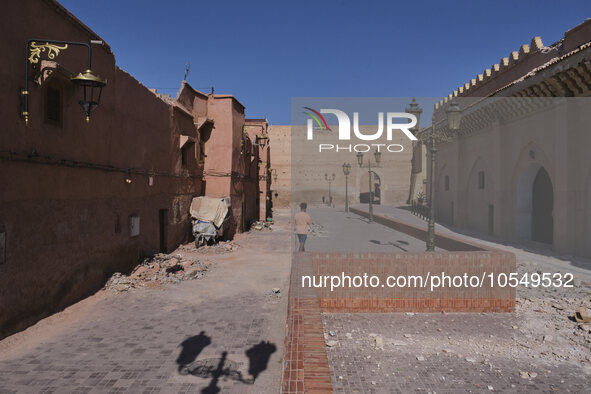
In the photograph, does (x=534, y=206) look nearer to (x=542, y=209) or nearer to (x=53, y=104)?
(x=542, y=209)

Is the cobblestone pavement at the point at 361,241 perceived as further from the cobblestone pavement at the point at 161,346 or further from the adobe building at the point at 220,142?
the adobe building at the point at 220,142

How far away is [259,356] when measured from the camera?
19.5 feet

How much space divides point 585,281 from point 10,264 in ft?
44.8

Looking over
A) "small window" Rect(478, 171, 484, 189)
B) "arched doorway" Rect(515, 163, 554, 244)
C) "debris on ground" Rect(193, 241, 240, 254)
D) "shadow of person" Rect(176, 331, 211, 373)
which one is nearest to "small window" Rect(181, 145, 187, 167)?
"debris on ground" Rect(193, 241, 240, 254)

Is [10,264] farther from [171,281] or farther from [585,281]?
[585,281]

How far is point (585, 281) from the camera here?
998 centimetres

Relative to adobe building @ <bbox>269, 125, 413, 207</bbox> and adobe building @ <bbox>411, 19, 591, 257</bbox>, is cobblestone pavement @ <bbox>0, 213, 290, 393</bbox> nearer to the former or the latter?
adobe building @ <bbox>411, 19, 591, 257</bbox>

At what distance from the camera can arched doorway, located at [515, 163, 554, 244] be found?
55.1ft

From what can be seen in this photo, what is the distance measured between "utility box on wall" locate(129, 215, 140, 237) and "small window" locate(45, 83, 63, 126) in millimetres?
4051

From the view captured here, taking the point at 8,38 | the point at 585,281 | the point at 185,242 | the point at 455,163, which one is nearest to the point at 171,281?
the point at 185,242

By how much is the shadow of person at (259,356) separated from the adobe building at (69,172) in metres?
4.39

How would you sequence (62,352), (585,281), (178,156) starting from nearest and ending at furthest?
(62,352) → (585,281) → (178,156)

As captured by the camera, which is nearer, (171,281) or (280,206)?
(171,281)

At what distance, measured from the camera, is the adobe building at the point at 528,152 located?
1313cm
